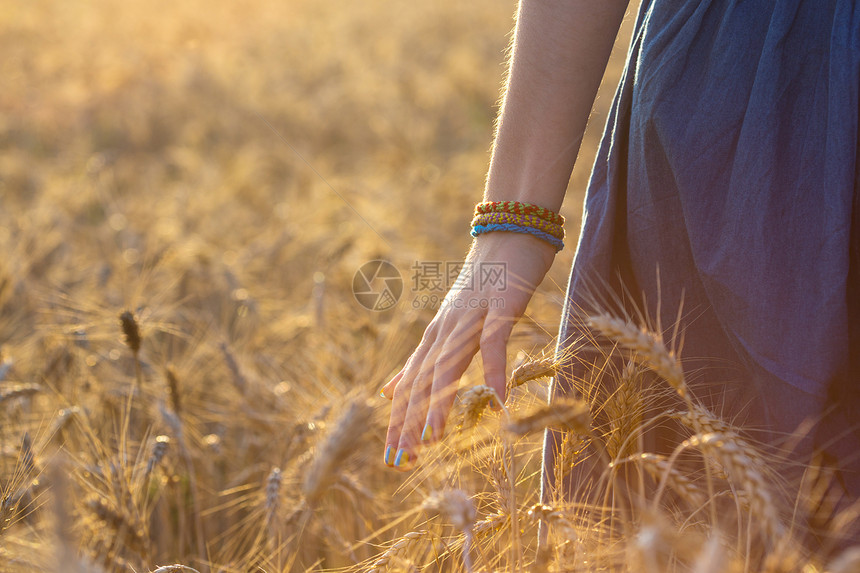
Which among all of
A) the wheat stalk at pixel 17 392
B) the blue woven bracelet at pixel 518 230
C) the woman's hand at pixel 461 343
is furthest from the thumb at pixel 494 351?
the wheat stalk at pixel 17 392

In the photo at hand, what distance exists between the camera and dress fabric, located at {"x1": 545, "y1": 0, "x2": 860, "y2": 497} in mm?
686

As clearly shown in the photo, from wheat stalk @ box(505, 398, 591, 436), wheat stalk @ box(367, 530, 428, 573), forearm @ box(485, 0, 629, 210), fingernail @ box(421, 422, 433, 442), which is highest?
forearm @ box(485, 0, 629, 210)

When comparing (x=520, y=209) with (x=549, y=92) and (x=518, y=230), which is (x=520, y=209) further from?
(x=549, y=92)

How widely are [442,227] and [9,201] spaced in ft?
8.96

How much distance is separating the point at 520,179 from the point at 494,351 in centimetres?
25

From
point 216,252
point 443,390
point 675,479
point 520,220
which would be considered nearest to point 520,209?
point 520,220

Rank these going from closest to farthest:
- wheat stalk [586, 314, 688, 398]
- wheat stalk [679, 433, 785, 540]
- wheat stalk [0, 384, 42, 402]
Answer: wheat stalk [679, 433, 785, 540] → wheat stalk [586, 314, 688, 398] → wheat stalk [0, 384, 42, 402]

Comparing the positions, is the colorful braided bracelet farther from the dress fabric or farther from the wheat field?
the wheat field

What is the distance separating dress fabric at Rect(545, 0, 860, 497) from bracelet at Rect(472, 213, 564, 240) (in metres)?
0.05

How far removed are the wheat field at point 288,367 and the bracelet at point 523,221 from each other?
0.52 ft

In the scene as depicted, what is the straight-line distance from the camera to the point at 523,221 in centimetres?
85

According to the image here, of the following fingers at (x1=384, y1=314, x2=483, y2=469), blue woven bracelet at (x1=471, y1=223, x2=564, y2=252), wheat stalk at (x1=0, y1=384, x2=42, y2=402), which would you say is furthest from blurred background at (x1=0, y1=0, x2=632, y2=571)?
fingers at (x1=384, y1=314, x2=483, y2=469)

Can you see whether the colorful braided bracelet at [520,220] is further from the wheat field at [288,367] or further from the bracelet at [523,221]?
the wheat field at [288,367]

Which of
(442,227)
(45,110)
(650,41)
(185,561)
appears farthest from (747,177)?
(45,110)
